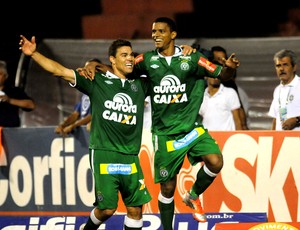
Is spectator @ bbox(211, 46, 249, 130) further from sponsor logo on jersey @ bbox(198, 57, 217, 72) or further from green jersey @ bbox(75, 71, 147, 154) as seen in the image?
green jersey @ bbox(75, 71, 147, 154)

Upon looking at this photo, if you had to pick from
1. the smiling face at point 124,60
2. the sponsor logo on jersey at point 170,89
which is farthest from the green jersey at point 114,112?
the sponsor logo on jersey at point 170,89

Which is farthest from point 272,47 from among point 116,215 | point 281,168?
point 116,215

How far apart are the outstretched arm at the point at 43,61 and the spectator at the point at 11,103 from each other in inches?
123

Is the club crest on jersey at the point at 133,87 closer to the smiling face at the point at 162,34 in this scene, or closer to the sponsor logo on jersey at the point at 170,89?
the sponsor logo on jersey at the point at 170,89

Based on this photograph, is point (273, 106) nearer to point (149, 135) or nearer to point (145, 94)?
point (149, 135)

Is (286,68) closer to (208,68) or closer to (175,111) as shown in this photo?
(208,68)

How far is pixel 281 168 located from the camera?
44.5ft

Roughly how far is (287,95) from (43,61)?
3668mm

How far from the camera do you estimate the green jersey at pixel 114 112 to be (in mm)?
11773

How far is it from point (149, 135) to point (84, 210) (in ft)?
4.22

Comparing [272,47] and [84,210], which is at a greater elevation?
[272,47]

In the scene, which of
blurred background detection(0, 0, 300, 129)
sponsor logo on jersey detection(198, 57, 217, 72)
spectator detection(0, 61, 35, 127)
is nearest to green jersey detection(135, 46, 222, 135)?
sponsor logo on jersey detection(198, 57, 217, 72)

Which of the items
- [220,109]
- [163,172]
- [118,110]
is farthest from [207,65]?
[220,109]

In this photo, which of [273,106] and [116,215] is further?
[273,106]
